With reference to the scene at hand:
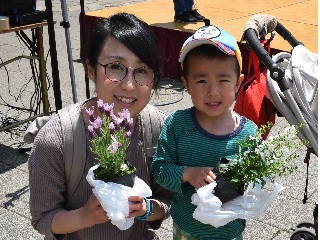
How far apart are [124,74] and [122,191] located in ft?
1.45

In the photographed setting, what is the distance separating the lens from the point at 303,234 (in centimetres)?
304

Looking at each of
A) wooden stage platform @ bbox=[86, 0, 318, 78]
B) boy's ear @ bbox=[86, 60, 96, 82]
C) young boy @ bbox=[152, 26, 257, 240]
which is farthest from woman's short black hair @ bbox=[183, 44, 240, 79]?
wooden stage platform @ bbox=[86, 0, 318, 78]

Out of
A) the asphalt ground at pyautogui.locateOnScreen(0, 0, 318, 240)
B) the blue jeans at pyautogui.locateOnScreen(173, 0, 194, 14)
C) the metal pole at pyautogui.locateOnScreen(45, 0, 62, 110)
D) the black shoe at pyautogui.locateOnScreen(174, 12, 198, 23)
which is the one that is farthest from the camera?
the blue jeans at pyautogui.locateOnScreen(173, 0, 194, 14)

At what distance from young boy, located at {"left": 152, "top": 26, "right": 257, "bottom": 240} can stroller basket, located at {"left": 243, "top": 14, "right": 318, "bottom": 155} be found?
1.88ft

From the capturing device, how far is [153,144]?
1978 mm

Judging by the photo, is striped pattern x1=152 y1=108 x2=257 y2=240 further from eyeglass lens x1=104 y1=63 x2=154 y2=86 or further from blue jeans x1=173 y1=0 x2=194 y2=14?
blue jeans x1=173 y1=0 x2=194 y2=14

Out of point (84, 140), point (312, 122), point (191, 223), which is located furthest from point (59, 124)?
point (312, 122)

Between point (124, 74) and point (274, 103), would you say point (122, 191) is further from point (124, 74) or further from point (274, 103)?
point (274, 103)

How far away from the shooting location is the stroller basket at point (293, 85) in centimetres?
249

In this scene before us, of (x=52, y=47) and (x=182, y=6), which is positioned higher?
(x=52, y=47)

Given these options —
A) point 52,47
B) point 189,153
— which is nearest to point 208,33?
point 189,153

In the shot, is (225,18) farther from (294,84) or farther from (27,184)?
(294,84)

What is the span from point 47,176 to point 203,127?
0.61 m

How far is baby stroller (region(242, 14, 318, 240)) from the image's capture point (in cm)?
249
